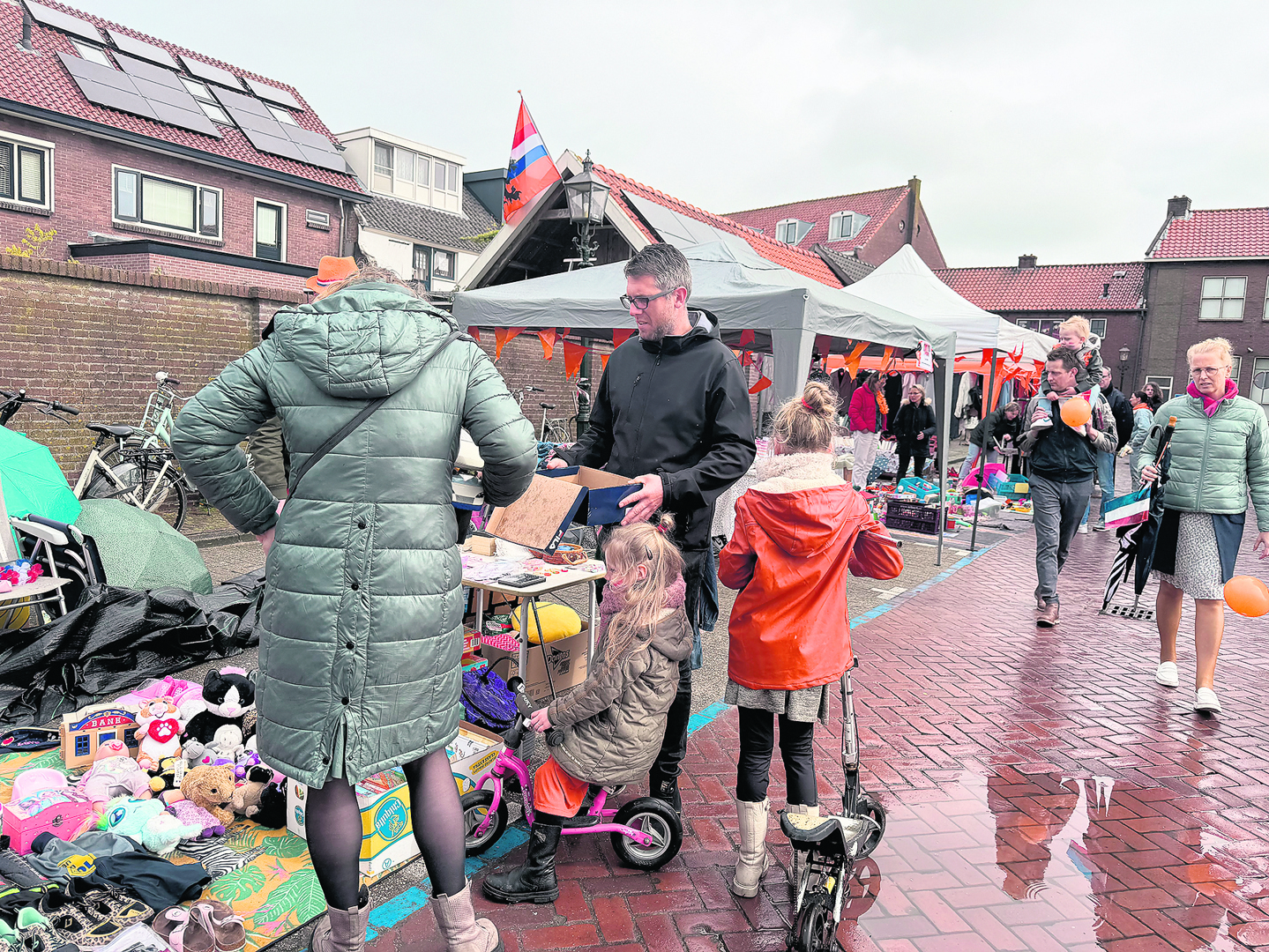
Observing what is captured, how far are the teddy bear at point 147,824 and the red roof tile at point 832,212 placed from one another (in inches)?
1470

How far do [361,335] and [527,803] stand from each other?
1.83 meters

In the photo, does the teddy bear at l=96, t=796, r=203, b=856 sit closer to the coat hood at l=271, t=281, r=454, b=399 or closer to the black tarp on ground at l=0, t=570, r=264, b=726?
the black tarp on ground at l=0, t=570, r=264, b=726

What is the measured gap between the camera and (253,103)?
912 inches

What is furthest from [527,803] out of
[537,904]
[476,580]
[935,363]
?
[935,363]

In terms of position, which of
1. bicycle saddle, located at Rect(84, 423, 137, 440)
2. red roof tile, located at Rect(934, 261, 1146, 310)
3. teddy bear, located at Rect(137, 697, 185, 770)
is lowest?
teddy bear, located at Rect(137, 697, 185, 770)

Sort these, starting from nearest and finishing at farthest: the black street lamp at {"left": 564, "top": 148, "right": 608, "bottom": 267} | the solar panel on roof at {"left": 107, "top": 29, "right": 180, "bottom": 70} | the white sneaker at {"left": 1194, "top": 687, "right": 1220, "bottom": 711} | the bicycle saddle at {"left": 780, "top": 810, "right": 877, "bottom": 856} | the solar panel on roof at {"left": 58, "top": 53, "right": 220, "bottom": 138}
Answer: the bicycle saddle at {"left": 780, "top": 810, "right": 877, "bottom": 856}, the white sneaker at {"left": 1194, "top": 687, "right": 1220, "bottom": 711}, the black street lamp at {"left": 564, "top": 148, "right": 608, "bottom": 267}, the solar panel on roof at {"left": 58, "top": 53, "right": 220, "bottom": 138}, the solar panel on roof at {"left": 107, "top": 29, "right": 180, "bottom": 70}

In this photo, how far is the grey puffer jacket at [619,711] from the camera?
2.73 meters

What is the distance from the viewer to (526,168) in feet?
37.3

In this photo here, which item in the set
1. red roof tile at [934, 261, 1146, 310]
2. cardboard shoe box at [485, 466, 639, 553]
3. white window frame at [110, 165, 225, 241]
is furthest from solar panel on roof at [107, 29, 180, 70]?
red roof tile at [934, 261, 1146, 310]

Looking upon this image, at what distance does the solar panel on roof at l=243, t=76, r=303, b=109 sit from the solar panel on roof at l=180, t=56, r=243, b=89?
0.55 metres

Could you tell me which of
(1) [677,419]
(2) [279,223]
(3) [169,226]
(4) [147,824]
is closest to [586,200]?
(1) [677,419]

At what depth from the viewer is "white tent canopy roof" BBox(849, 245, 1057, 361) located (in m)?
10.5

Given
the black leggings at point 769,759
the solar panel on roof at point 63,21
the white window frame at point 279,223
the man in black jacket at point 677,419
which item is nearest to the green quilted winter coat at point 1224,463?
the man in black jacket at point 677,419

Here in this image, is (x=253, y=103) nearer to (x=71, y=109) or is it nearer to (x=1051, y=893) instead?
(x=71, y=109)
